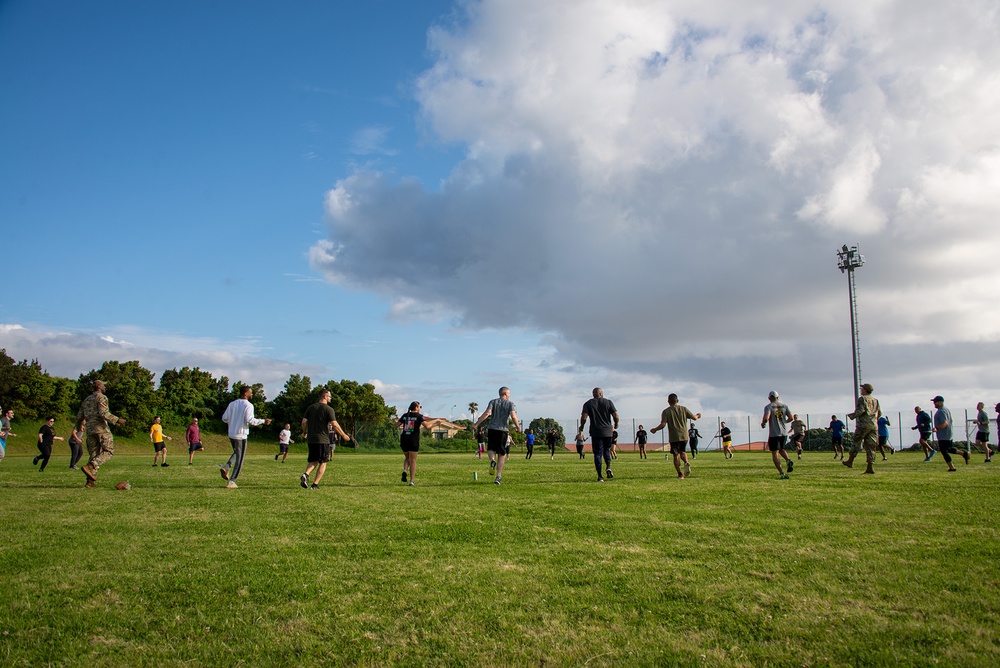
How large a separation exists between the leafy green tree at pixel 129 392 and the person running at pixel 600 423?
218ft

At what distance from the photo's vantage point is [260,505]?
987cm

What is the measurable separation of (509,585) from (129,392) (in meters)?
78.2

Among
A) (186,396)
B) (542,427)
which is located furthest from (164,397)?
(542,427)

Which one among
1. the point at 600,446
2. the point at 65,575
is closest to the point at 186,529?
the point at 65,575

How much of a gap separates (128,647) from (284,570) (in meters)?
1.73

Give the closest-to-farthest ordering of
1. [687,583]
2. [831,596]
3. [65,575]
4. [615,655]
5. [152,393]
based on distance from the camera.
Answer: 1. [615,655]
2. [831,596]
3. [687,583]
4. [65,575]
5. [152,393]

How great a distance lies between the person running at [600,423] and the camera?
1469 cm

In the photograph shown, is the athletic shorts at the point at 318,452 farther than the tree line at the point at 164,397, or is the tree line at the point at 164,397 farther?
the tree line at the point at 164,397

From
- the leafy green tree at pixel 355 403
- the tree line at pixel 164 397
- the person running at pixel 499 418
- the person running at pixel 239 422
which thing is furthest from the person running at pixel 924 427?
the leafy green tree at pixel 355 403

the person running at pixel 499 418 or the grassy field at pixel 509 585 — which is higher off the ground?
the person running at pixel 499 418

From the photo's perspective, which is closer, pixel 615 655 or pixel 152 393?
pixel 615 655

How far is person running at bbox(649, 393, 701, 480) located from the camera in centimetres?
1527

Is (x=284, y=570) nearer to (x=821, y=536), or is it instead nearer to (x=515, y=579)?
(x=515, y=579)

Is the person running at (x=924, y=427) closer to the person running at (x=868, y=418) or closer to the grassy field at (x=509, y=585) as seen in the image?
the person running at (x=868, y=418)
